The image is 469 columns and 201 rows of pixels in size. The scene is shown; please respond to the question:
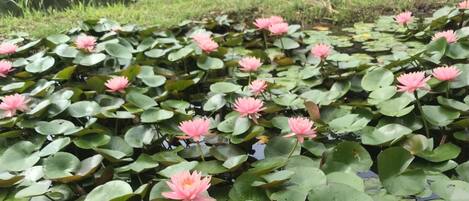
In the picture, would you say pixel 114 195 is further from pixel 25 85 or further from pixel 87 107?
pixel 25 85

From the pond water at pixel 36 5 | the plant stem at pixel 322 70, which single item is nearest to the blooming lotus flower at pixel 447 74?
the plant stem at pixel 322 70

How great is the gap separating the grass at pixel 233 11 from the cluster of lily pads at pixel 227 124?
1022 millimetres

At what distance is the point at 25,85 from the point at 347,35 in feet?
6.96

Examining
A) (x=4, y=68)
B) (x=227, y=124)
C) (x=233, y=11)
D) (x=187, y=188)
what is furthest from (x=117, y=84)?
(x=233, y=11)

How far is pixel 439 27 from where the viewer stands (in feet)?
10.5

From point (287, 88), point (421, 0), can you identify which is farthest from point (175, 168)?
point (421, 0)

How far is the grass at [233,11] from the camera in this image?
3934 mm

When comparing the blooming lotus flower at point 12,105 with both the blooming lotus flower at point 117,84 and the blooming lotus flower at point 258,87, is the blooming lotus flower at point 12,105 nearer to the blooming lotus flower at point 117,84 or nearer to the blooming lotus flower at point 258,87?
the blooming lotus flower at point 117,84

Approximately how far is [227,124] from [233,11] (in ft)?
7.48

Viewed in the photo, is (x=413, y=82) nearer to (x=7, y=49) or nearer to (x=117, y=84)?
(x=117, y=84)

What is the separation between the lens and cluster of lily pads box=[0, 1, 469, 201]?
1.58 m

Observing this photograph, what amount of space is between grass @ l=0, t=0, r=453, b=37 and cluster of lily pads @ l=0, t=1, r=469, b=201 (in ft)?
3.35

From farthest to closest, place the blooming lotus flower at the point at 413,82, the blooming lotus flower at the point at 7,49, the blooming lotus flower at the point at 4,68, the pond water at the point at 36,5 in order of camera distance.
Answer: the pond water at the point at 36,5 → the blooming lotus flower at the point at 7,49 → the blooming lotus flower at the point at 4,68 → the blooming lotus flower at the point at 413,82

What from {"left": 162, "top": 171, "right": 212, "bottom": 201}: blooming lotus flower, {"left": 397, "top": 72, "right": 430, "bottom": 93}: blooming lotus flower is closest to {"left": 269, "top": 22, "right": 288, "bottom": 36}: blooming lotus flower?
{"left": 397, "top": 72, "right": 430, "bottom": 93}: blooming lotus flower
